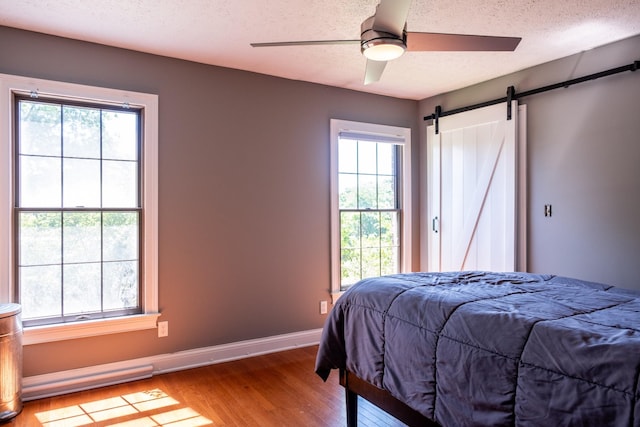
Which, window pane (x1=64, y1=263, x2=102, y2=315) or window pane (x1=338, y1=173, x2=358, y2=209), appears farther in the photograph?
window pane (x1=338, y1=173, x2=358, y2=209)

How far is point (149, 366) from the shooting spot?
3.25 m

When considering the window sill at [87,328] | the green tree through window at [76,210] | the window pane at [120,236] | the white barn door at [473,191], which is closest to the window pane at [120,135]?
the green tree through window at [76,210]

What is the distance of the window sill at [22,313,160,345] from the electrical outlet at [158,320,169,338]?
45mm

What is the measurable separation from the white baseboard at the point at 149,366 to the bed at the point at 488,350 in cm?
146

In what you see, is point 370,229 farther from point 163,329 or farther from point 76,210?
point 76,210

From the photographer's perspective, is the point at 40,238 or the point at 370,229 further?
the point at 370,229

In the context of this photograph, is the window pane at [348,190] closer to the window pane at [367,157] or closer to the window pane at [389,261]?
the window pane at [367,157]

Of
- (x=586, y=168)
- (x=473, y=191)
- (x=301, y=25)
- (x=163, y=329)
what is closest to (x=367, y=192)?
(x=473, y=191)

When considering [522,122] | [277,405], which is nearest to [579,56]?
[522,122]

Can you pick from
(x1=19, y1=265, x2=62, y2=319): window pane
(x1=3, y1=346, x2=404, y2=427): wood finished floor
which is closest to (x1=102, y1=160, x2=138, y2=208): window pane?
(x1=19, y1=265, x2=62, y2=319): window pane

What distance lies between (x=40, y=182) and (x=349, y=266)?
2.72 meters

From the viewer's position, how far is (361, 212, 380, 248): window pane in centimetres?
443

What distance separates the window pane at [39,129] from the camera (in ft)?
9.69

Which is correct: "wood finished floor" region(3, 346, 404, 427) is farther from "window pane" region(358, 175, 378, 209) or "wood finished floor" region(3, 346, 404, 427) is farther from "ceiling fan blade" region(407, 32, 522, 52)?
"ceiling fan blade" region(407, 32, 522, 52)
